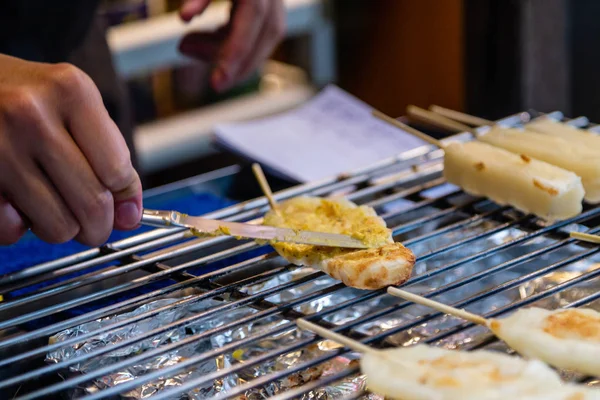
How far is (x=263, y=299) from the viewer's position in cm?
135

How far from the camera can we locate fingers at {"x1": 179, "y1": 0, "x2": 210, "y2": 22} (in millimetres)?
2336

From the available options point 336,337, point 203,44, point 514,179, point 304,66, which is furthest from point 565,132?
point 304,66

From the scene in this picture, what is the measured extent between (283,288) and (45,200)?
1.44 feet

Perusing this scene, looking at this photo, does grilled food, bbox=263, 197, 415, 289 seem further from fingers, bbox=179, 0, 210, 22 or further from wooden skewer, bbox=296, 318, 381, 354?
fingers, bbox=179, 0, 210, 22

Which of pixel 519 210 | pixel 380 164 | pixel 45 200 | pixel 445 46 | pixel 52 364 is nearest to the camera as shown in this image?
pixel 52 364

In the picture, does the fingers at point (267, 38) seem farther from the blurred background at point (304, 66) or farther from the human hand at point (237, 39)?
the blurred background at point (304, 66)

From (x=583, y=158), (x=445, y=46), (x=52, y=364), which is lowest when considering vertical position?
(x=445, y=46)

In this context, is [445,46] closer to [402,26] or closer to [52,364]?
[402,26]

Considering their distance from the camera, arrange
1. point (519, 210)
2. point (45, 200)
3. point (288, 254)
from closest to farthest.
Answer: point (45, 200)
point (288, 254)
point (519, 210)

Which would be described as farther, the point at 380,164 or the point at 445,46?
the point at 445,46

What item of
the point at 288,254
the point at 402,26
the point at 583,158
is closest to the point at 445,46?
the point at 402,26

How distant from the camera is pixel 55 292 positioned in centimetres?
142

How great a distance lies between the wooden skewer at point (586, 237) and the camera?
1.41 meters

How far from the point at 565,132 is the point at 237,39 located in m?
1.03
